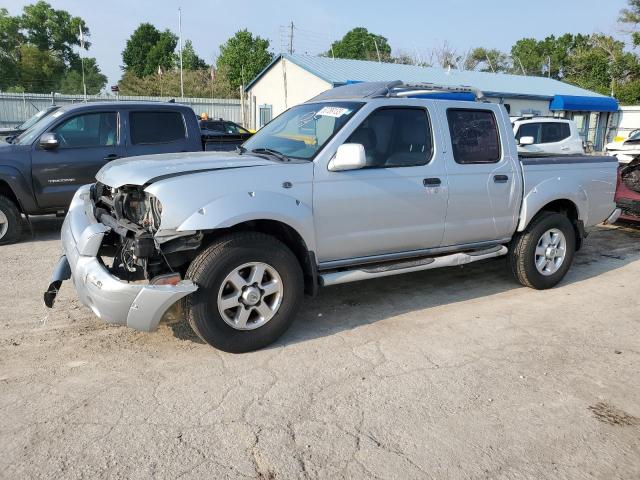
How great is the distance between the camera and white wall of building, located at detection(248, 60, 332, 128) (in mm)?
28234

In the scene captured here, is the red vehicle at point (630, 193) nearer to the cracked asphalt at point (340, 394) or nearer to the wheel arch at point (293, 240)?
the cracked asphalt at point (340, 394)

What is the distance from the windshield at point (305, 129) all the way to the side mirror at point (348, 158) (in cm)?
20

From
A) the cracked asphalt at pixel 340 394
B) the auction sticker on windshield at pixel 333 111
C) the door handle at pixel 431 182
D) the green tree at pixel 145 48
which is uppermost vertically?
the green tree at pixel 145 48

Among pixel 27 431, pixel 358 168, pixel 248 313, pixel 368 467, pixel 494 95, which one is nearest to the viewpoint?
pixel 368 467

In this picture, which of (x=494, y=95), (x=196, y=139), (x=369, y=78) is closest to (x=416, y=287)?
(x=196, y=139)

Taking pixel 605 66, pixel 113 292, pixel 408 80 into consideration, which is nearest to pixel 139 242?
pixel 113 292

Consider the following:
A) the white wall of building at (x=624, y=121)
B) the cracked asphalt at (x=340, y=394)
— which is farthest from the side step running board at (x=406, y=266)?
the white wall of building at (x=624, y=121)

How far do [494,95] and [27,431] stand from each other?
29.9 metres

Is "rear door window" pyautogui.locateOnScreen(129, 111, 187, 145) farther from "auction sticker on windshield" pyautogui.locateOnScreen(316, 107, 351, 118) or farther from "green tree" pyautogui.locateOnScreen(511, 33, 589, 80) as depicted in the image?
"green tree" pyautogui.locateOnScreen(511, 33, 589, 80)

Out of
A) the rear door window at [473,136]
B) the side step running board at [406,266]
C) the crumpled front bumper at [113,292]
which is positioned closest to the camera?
the crumpled front bumper at [113,292]

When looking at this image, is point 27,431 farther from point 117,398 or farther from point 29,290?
point 29,290

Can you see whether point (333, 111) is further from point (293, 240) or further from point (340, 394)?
point (340, 394)

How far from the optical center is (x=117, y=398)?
3350 mm

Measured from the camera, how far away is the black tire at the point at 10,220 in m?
7.11
